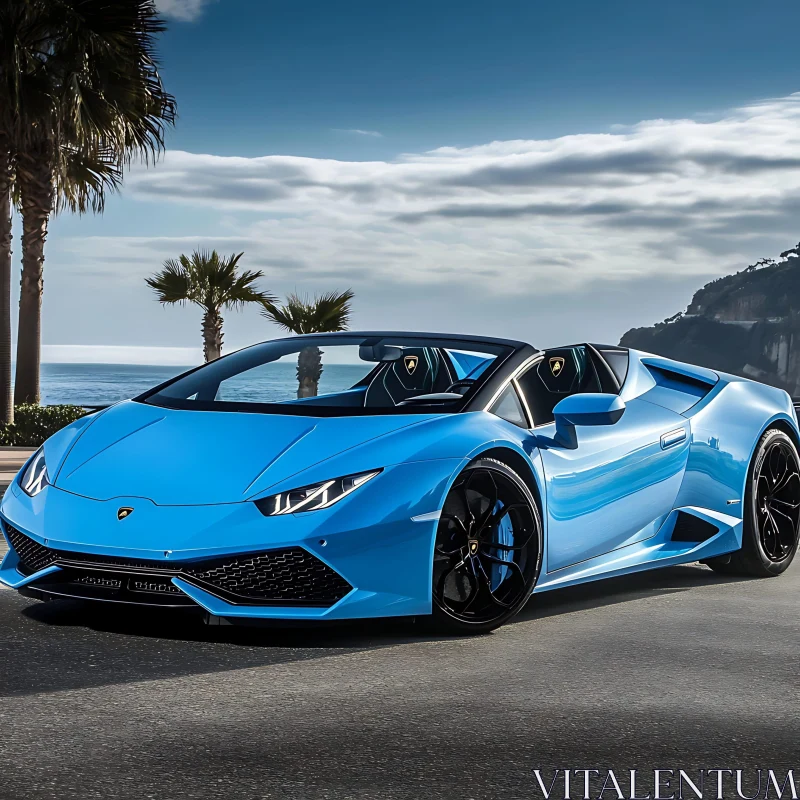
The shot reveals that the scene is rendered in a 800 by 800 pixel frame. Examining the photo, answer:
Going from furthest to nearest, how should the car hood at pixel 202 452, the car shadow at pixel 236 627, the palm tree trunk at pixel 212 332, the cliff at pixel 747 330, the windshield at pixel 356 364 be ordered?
the cliff at pixel 747 330 < the palm tree trunk at pixel 212 332 < the windshield at pixel 356 364 < the car shadow at pixel 236 627 < the car hood at pixel 202 452

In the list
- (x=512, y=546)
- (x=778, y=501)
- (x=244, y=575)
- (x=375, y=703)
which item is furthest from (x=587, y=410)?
(x=778, y=501)

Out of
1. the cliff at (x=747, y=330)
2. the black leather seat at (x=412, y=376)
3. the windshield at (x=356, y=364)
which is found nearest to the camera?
the windshield at (x=356, y=364)

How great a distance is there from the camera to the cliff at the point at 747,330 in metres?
160

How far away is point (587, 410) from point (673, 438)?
3.30ft

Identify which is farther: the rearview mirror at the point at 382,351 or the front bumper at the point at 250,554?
the rearview mirror at the point at 382,351

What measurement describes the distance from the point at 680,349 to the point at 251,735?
165941 millimetres

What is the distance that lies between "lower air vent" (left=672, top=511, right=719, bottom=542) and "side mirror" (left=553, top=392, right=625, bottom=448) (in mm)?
1052

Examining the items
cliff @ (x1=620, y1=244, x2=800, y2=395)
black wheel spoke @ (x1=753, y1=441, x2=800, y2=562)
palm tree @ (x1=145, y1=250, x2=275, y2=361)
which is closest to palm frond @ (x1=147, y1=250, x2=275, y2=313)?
palm tree @ (x1=145, y1=250, x2=275, y2=361)

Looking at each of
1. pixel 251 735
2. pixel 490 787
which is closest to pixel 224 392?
pixel 251 735

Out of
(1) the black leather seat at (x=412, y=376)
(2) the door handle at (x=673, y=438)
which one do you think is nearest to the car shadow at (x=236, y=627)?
(2) the door handle at (x=673, y=438)

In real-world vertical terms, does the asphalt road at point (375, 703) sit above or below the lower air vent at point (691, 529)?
below

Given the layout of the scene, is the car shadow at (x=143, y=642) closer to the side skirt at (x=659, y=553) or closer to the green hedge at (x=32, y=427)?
the side skirt at (x=659, y=553)

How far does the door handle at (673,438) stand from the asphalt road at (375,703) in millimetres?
894

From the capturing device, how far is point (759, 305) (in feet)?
564
